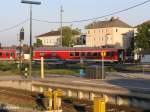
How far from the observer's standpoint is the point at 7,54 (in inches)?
3617

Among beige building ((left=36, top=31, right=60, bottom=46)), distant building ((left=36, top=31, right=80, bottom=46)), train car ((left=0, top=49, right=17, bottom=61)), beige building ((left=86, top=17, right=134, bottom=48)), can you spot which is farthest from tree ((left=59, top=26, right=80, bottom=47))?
train car ((left=0, top=49, right=17, bottom=61))

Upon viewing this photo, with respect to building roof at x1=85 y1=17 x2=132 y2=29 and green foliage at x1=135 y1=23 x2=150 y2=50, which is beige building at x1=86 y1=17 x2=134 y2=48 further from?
green foliage at x1=135 y1=23 x2=150 y2=50

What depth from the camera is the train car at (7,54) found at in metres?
90.9

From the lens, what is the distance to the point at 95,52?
80438 mm


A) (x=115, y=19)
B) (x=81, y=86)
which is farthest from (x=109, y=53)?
(x=115, y=19)

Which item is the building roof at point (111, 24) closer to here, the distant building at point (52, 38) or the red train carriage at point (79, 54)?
the distant building at point (52, 38)

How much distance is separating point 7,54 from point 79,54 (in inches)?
653

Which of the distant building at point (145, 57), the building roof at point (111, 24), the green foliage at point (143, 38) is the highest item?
the building roof at point (111, 24)

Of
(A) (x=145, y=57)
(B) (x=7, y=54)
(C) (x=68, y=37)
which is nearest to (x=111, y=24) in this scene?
(C) (x=68, y=37)

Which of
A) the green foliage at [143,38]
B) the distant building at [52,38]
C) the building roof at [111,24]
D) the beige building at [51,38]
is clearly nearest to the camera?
the green foliage at [143,38]

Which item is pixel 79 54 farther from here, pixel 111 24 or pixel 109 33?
pixel 111 24

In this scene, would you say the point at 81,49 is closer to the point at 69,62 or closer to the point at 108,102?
the point at 69,62

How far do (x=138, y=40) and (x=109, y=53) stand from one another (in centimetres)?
2505

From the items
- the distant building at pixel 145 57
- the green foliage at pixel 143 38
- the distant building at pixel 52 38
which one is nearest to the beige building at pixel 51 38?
the distant building at pixel 52 38
